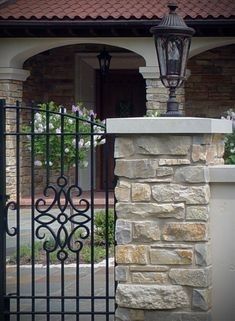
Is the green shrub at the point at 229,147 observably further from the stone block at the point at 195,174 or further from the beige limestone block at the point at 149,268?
the beige limestone block at the point at 149,268

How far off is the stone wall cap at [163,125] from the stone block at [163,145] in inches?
3.0

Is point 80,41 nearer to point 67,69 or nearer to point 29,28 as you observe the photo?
point 29,28

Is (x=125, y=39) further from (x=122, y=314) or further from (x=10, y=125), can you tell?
(x=122, y=314)

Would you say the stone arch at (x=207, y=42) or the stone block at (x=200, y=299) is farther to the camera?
the stone arch at (x=207, y=42)

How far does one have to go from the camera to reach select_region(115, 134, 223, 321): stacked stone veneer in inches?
229

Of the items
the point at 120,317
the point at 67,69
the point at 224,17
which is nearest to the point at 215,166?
the point at 120,317

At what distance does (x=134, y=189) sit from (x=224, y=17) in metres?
8.23

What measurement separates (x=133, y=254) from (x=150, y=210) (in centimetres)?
36

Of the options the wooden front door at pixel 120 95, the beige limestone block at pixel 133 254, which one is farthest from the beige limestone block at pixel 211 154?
the wooden front door at pixel 120 95

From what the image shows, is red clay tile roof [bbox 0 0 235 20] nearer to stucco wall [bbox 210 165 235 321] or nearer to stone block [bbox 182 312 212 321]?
stucco wall [bbox 210 165 235 321]

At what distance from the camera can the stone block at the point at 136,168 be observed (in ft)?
19.2

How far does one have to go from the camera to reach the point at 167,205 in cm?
584

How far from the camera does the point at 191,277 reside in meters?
5.83

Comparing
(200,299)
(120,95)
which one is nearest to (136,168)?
(200,299)
